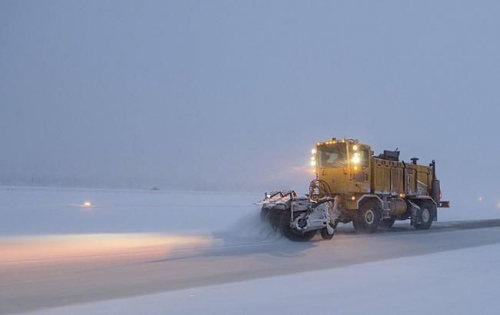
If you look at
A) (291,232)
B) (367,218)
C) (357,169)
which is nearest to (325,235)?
(291,232)

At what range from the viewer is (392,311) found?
23.1ft

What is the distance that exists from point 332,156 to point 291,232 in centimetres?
471

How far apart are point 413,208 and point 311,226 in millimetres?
8323

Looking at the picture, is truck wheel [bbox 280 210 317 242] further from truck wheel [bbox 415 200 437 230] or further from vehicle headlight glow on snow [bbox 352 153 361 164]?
truck wheel [bbox 415 200 437 230]

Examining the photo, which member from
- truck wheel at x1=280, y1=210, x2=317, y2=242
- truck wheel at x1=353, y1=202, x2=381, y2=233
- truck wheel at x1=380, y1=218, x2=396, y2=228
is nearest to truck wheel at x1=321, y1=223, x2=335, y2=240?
truck wheel at x1=280, y1=210, x2=317, y2=242

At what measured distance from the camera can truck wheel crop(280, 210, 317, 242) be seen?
1639 cm

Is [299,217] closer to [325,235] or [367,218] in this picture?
[325,235]

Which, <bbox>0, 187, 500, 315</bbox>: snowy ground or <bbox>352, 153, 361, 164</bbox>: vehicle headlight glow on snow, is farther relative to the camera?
<bbox>352, 153, 361, 164</bbox>: vehicle headlight glow on snow

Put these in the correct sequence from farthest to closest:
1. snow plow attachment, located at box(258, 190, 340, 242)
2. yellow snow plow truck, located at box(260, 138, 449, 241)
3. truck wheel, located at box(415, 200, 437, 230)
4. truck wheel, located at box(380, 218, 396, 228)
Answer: truck wheel, located at box(415, 200, 437, 230)
truck wheel, located at box(380, 218, 396, 228)
yellow snow plow truck, located at box(260, 138, 449, 241)
snow plow attachment, located at box(258, 190, 340, 242)

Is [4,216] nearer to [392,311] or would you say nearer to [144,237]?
[144,237]

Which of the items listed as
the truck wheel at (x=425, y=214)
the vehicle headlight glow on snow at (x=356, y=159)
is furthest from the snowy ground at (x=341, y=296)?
the truck wheel at (x=425, y=214)

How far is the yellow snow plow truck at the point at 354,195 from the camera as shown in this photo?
16.6 m

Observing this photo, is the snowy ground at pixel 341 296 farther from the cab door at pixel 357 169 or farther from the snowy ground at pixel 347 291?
the cab door at pixel 357 169

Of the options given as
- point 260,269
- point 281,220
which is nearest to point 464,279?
point 260,269
